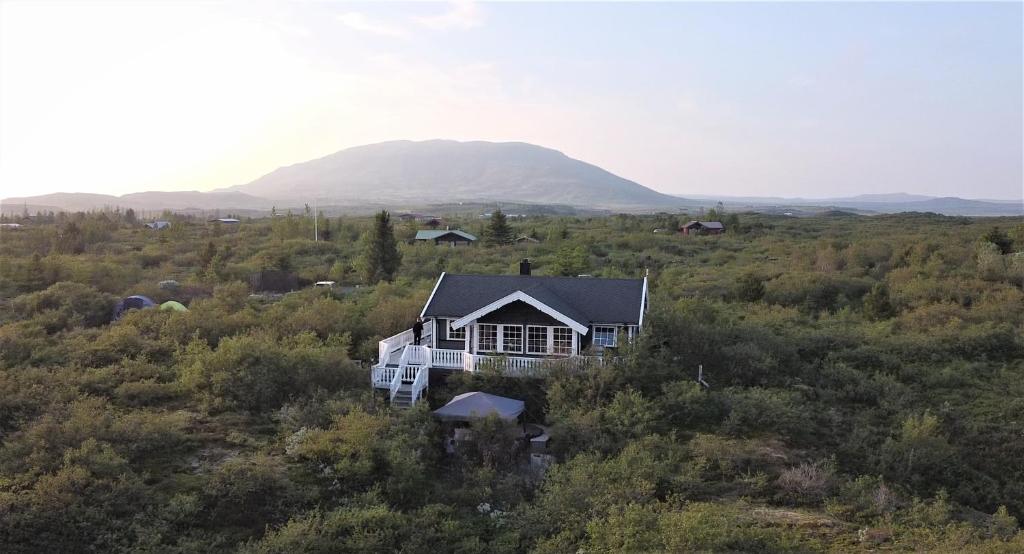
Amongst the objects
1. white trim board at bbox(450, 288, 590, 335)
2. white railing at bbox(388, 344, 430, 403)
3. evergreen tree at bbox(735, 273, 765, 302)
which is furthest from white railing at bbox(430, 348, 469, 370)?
A: evergreen tree at bbox(735, 273, 765, 302)

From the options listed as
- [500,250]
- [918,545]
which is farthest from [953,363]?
[500,250]

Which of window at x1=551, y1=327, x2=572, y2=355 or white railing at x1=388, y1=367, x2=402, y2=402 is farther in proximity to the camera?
window at x1=551, y1=327, x2=572, y2=355

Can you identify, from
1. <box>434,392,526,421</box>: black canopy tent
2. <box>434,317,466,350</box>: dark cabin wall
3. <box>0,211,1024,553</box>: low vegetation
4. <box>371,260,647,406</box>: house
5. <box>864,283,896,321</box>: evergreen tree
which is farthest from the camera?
<box>864,283,896,321</box>: evergreen tree

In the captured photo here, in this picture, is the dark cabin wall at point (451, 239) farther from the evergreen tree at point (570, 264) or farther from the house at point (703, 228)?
the house at point (703, 228)

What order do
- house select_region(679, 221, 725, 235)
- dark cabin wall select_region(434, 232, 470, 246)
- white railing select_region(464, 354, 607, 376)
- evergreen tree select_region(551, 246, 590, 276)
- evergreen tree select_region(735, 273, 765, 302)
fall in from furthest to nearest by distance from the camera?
house select_region(679, 221, 725, 235) → dark cabin wall select_region(434, 232, 470, 246) → evergreen tree select_region(551, 246, 590, 276) → evergreen tree select_region(735, 273, 765, 302) → white railing select_region(464, 354, 607, 376)

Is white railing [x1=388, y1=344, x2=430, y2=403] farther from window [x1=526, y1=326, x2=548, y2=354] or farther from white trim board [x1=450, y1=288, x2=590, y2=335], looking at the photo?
window [x1=526, y1=326, x2=548, y2=354]

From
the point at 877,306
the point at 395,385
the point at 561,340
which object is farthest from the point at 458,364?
the point at 877,306

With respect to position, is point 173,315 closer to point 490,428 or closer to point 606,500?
point 490,428
